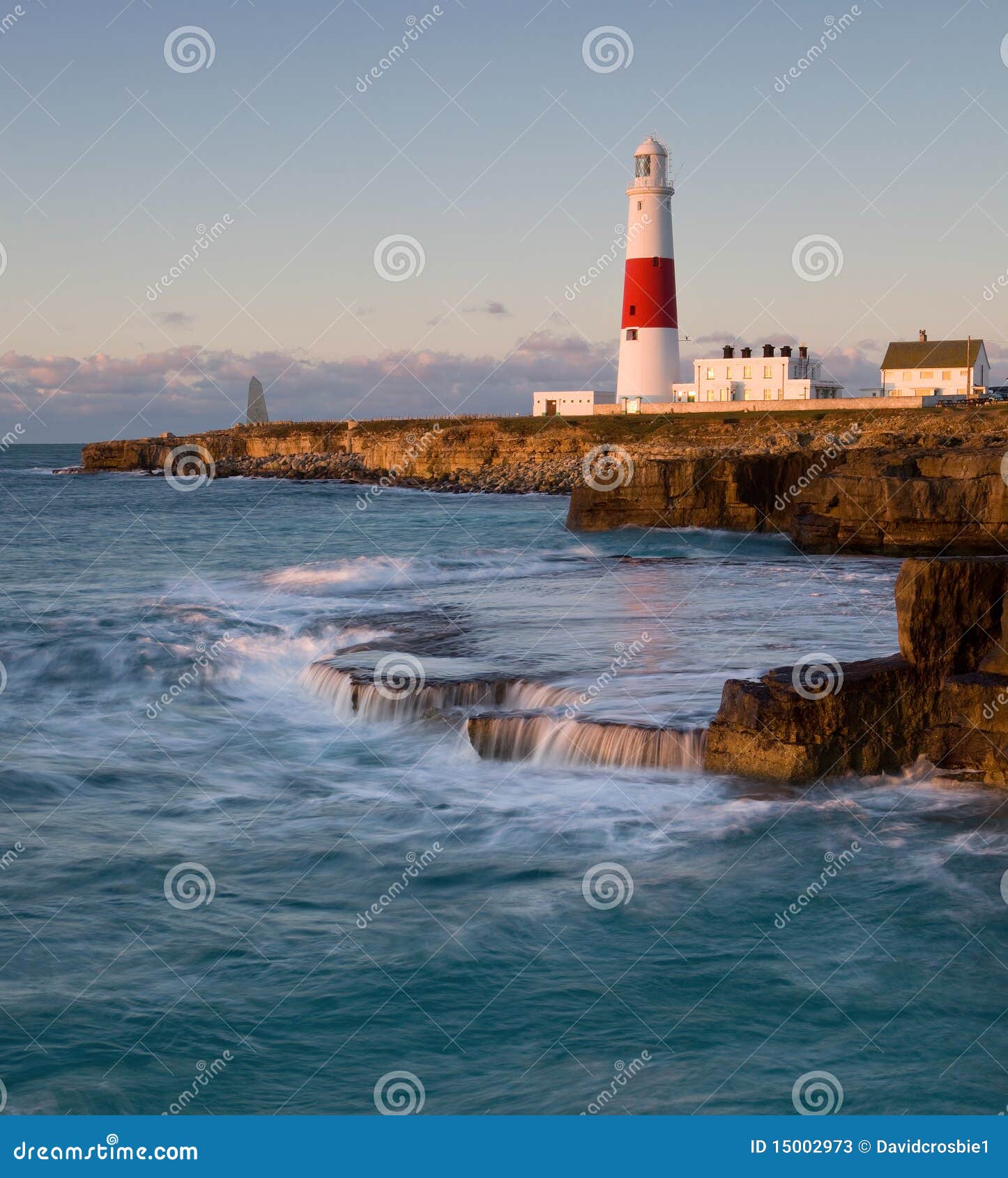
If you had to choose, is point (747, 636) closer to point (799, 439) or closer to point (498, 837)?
point (498, 837)

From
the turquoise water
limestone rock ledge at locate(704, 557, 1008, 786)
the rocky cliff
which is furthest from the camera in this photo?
the rocky cliff

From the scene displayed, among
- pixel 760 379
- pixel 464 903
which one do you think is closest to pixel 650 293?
pixel 760 379

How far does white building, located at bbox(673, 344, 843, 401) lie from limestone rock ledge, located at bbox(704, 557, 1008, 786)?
203 feet

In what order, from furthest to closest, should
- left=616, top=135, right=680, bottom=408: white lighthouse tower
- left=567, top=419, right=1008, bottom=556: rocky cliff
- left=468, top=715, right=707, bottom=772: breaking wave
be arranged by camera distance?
1. left=616, top=135, right=680, bottom=408: white lighthouse tower
2. left=567, top=419, right=1008, bottom=556: rocky cliff
3. left=468, top=715, right=707, bottom=772: breaking wave

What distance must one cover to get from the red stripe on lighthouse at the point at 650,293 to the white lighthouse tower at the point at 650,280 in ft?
0.12

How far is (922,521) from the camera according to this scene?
29.2m

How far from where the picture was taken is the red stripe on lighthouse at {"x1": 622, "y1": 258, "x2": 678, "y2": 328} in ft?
204

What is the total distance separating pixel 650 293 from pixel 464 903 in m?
57.1

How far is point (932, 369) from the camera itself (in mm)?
75625

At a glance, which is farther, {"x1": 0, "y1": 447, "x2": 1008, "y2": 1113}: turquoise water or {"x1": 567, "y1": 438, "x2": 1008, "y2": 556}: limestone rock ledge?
{"x1": 567, "y1": 438, "x2": 1008, "y2": 556}: limestone rock ledge

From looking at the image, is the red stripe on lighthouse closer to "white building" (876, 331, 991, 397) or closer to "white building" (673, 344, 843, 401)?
"white building" (673, 344, 843, 401)

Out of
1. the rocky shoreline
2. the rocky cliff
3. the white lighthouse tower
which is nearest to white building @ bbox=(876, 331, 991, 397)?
the white lighthouse tower

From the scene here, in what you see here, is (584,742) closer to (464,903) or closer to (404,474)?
(464,903)

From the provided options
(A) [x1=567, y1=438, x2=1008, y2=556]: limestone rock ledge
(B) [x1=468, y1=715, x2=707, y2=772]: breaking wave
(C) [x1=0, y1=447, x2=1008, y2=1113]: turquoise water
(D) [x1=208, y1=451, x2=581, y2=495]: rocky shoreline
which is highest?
(D) [x1=208, y1=451, x2=581, y2=495]: rocky shoreline
